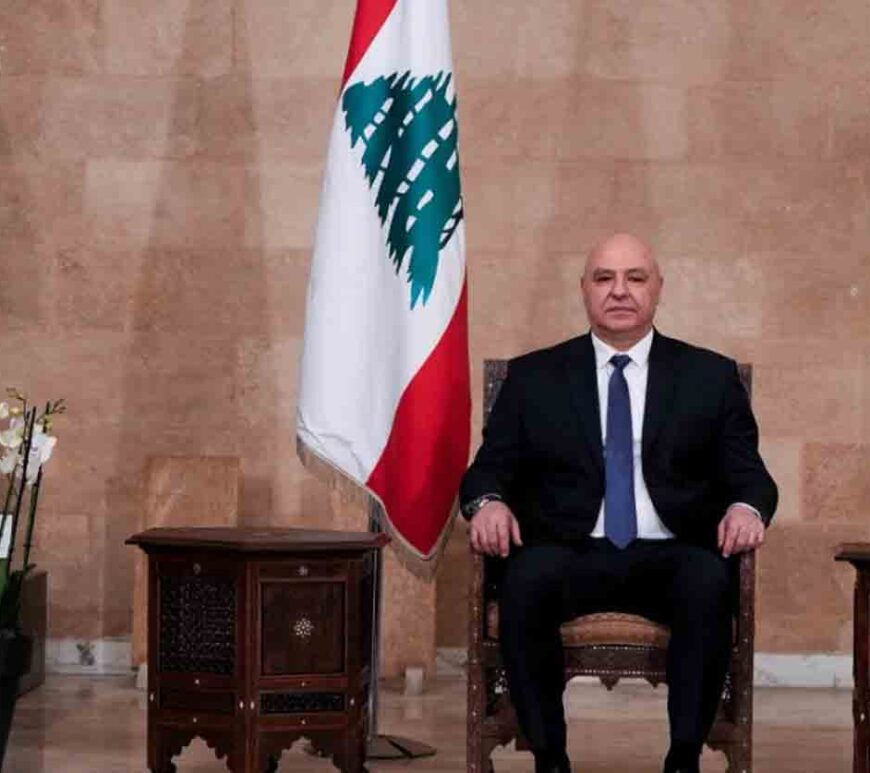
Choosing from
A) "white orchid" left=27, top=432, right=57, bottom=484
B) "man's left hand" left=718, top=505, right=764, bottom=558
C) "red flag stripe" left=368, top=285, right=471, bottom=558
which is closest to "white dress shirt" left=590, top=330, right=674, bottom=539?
"man's left hand" left=718, top=505, right=764, bottom=558

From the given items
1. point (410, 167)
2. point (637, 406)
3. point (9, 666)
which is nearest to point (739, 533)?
point (637, 406)

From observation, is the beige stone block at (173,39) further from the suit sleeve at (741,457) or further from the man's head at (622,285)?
the suit sleeve at (741,457)

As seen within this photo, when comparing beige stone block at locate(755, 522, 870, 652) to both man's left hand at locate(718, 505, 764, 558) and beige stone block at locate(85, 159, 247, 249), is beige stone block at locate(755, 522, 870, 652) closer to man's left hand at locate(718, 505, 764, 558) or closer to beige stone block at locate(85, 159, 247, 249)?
beige stone block at locate(85, 159, 247, 249)

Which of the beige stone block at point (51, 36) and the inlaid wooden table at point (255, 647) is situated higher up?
the beige stone block at point (51, 36)

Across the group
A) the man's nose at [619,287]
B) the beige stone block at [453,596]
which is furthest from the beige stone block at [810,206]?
the man's nose at [619,287]

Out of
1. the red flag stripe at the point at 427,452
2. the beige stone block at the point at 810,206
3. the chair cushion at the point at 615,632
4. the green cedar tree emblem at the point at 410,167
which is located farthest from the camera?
the beige stone block at the point at 810,206

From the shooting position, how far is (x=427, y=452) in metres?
6.22

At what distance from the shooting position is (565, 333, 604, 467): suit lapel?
5.56 meters

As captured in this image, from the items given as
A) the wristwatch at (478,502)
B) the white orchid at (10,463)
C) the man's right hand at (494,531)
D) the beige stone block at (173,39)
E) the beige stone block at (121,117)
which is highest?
the beige stone block at (173,39)

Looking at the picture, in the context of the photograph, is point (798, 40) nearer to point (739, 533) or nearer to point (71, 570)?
point (739, 533)

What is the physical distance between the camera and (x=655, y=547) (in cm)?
543

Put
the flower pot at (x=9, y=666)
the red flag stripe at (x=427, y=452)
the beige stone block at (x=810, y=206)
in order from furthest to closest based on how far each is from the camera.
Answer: the beige stone block at (x=810, y=206)
the red flag stripe at (x=427, y=452)
the flower pot at (x=9, y=666)

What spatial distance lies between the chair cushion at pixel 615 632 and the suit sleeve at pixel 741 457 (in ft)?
1.39

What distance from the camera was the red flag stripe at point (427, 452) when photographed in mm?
6184
